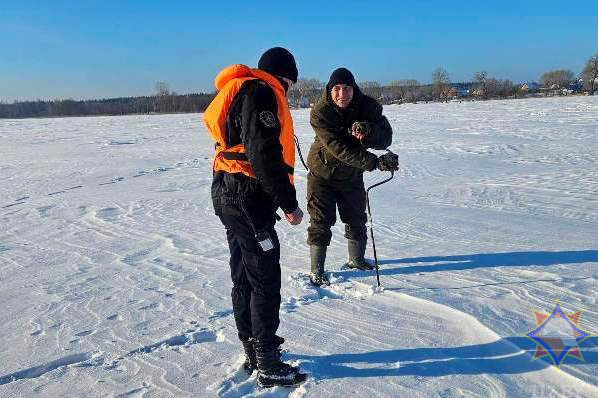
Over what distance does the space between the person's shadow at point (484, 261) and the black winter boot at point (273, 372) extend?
1655 millimetres

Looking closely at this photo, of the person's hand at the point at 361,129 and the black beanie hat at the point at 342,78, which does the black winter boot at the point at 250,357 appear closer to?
the person's hand at the point at 361,129

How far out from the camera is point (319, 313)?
3473 millimetres

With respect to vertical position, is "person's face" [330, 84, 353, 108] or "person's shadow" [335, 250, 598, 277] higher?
"person's face" [330, 84, 353, 108]

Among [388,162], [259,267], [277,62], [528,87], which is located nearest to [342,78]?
[388,162]

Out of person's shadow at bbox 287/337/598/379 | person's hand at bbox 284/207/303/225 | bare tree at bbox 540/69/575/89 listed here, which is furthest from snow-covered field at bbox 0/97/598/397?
bare tree at bbox 540/69/575/89

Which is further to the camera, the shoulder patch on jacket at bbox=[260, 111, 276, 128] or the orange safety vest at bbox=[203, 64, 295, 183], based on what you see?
the orange safety vest at bbox=[203, 64, 295, 183]

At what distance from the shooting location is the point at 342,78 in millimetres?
3740

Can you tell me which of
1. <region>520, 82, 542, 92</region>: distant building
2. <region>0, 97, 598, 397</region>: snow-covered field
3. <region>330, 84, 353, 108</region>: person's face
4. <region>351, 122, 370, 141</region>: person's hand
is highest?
<region>520, 82, 542, 92</region>: distant building

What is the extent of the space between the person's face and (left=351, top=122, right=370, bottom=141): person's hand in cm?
23

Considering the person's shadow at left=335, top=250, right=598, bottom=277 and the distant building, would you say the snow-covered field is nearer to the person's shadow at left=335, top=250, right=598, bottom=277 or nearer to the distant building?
the person's shadow at left=335, top=250, right=598, bottom=277

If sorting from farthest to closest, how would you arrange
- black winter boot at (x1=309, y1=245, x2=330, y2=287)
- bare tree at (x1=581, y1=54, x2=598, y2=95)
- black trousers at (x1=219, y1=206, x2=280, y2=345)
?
bare tree at (x1=581, y1=54, x2=598, y2=95) < black winter boot at (x1=309, y1=245, x2=330, y2=287) < black trousers at (x1=219, y1=206, x2=280, y2=345)

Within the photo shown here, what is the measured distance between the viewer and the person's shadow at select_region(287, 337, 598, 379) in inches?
105

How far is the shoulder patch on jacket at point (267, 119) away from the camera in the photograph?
229 centimetres

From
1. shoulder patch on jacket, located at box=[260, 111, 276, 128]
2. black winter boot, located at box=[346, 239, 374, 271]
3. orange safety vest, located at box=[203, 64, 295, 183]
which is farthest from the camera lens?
black winter boot, located at box=[346, 239, 374, 271]
